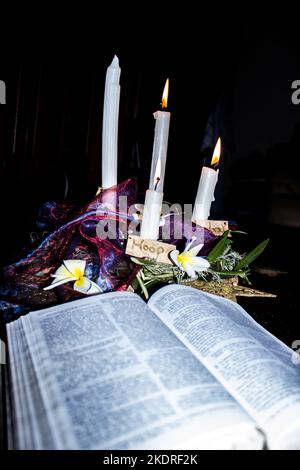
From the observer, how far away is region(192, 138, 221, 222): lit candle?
0.73 meters

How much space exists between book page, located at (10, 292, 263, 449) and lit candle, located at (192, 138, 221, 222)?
331 millimetres

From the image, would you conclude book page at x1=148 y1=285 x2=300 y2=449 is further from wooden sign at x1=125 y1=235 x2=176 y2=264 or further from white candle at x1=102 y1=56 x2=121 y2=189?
white candle at x1=102 y1=56 x2=121 y2=189

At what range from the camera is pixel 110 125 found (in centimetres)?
73

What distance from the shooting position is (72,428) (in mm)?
351

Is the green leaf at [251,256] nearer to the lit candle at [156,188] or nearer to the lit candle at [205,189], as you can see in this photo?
the lit candle at [205,189]

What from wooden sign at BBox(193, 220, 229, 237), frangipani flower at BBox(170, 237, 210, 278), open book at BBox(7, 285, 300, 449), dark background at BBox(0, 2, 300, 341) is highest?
dark background at BBox(0, 2, 300, 341)

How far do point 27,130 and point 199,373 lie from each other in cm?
240

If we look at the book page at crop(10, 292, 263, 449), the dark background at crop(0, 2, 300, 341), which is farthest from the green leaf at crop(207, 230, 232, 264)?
the dark background at crop(0, 2, 300, 341)

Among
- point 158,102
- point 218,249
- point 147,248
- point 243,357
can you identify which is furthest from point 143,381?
point 158,102

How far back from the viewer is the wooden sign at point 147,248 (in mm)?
642

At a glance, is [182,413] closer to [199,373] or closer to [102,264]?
[199,373]

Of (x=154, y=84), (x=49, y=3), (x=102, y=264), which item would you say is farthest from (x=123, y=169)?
(x=102, y=264)

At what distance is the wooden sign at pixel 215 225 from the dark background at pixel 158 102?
0.70 m

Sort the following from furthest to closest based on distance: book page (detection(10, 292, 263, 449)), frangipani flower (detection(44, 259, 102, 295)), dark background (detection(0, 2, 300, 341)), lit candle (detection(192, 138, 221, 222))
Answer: dark background (detection(0, 2, 300, 341)), lit candle (detection(192, 138, 221, 222)), frangipani flower (detection(44, 259, 102, 295)), book page (detection(10, 292, 263, 449))
